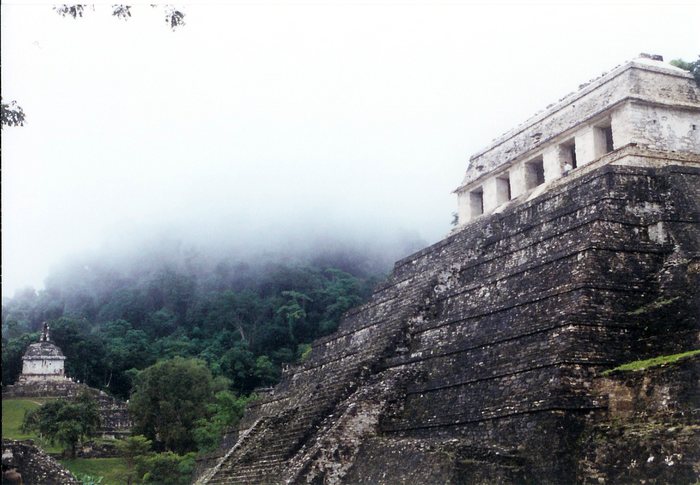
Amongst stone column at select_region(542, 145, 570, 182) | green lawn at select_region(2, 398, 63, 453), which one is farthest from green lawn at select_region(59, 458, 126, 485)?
stone column at select_region(542, 145, 570, 182)

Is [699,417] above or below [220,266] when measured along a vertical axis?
below

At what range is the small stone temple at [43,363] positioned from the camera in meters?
47.5

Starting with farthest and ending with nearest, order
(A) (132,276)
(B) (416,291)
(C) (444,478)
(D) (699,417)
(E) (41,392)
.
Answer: (A) (132,276)
(E) (41,392)
(B) (416,291)
(C) (444,478)
(D) (699,417)

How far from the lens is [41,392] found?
45656 mm

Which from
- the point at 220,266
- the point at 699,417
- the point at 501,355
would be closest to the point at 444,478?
the point at 501,355

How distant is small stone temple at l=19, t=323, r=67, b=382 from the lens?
47.5 metres

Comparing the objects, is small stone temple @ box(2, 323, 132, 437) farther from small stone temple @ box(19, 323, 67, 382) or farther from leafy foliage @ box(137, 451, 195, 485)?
leafy foliage @ box(137, 451, 195, 485)

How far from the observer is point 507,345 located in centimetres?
1241

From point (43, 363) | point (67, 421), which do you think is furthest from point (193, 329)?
point (67, 421)

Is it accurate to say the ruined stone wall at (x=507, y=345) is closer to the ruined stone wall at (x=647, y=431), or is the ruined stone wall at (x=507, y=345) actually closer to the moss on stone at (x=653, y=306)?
the moss on stone at (x=653, y=306)

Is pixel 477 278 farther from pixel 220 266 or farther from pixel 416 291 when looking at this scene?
pixel 220 266

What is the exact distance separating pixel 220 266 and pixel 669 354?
194 ft

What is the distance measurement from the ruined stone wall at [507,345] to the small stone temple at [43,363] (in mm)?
33544

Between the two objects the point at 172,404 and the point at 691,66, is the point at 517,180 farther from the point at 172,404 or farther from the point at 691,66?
the point at 172,404
